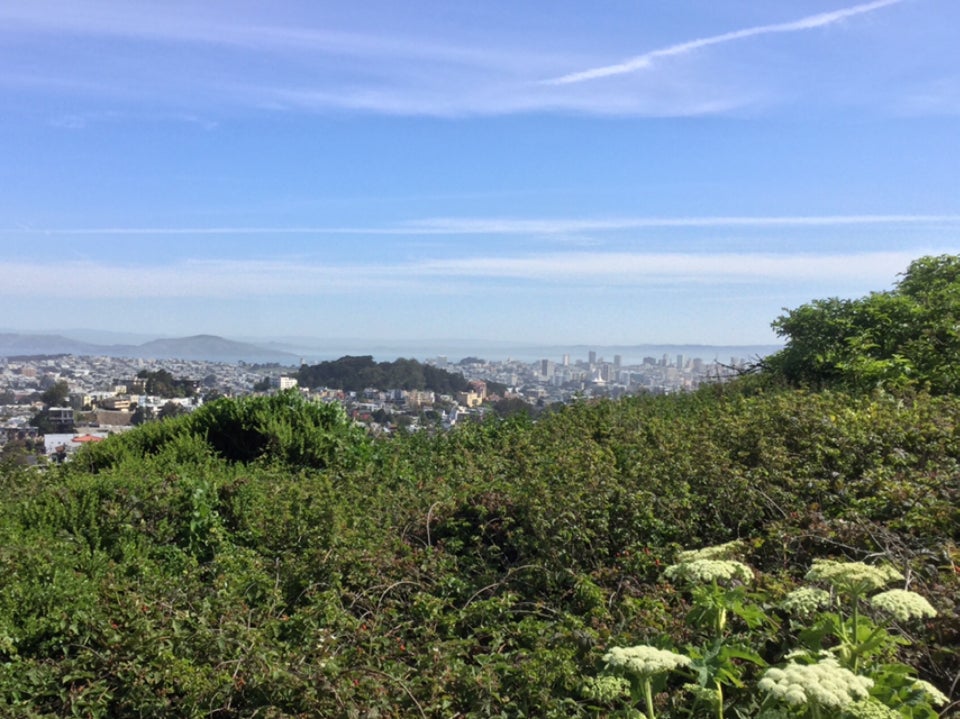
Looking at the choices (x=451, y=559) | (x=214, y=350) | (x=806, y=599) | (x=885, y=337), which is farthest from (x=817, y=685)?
(x=214, y=350)

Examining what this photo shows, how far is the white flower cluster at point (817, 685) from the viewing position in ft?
9.16

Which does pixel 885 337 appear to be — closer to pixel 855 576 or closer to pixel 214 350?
pixel 855 576

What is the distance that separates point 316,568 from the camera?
556 cm

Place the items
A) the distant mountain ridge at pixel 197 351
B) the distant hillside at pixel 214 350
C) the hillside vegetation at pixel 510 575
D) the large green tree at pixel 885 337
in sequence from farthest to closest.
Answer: the distant hillside at pixel 214 350
the distant mountain ridge at pixel 197 351
the large green tree at pixel 885 337
the hillside vegetation at pixel 510 575

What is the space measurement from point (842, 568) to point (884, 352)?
8.13 meters

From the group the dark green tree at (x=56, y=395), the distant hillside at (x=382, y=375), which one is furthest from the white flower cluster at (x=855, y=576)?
the dark green tree at (x=56, y=395)

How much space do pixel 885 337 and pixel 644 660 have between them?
9049 mm

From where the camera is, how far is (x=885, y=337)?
11.0 meters

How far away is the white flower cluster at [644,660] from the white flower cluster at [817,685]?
1.11ft

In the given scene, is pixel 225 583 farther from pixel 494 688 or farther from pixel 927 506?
pixel 927 506

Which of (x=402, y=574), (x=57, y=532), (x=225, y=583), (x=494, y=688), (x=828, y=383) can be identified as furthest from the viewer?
(x=828, y=383)

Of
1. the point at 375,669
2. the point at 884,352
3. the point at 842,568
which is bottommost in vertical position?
the point at 375,669

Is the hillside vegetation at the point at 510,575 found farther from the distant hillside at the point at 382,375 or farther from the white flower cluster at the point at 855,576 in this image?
the distant hillside at the point at 382,375

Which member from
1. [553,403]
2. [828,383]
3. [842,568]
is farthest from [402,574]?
[828,383]
